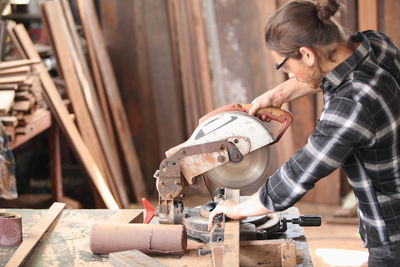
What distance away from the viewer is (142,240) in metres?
2.32

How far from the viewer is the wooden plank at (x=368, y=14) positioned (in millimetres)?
4625

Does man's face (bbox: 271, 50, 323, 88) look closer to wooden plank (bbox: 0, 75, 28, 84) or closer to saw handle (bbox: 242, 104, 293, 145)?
saw handle (bbox: 242, 104, 293, 145)

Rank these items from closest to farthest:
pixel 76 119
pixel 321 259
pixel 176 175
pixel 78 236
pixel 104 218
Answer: pixel 176 175
pixel 78 236
pixel 104 218
pixel 321 259
pixel 76 119

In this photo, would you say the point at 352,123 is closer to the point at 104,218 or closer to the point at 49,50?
the point at 104,218

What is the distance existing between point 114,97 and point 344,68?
354 cm

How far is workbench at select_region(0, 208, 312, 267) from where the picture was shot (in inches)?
89.8

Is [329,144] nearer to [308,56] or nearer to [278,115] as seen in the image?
[308,56]

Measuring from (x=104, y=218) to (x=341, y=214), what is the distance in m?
2.60

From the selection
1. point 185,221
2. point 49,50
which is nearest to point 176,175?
point 185,221

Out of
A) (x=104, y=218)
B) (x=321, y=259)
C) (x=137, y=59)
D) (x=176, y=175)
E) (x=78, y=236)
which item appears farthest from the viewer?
(x=137, y=59)

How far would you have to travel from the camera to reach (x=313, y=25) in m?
1.96

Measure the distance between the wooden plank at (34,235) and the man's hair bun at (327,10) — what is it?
4.43 feet

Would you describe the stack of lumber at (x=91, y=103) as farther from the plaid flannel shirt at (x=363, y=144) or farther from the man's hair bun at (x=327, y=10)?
the man's hair bun at (x=327, y=10)

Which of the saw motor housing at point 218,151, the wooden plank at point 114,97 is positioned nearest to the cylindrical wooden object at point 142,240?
the saw motor housing at point 218,151
